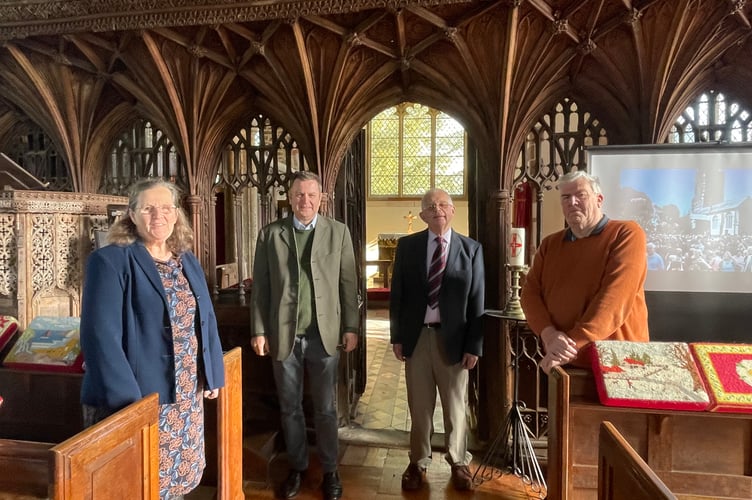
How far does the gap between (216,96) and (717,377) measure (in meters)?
3.08

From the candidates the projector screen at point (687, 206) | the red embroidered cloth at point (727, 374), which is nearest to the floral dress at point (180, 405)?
the red embroidered cloth at point (727, 374)

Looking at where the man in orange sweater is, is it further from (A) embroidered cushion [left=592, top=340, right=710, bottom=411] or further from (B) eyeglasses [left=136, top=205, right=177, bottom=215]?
(B) eyeglasses [left=136, top=205, right=177, bottom=215]

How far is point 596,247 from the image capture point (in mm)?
1834

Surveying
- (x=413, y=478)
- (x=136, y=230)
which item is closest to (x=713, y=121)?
(x=413, y=478)

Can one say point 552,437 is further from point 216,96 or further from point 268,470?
point 216,96

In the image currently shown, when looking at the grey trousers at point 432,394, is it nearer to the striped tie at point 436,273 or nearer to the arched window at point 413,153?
the striped tie at point 436,273

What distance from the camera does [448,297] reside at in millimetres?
2350

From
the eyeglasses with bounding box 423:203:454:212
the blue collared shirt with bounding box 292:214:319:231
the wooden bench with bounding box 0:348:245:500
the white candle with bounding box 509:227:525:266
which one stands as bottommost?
the wooden bench with bounding box 0:348:245:500

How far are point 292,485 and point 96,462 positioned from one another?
57.7 inches

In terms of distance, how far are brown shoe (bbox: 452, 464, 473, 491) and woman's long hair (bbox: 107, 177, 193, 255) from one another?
1.85 meters

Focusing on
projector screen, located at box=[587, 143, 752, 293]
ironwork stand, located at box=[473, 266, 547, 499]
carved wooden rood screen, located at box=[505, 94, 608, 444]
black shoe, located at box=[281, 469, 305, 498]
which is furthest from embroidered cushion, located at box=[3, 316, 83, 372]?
projector screen, located at box=[587, 143, 752, 293]

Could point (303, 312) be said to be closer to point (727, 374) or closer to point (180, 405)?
point (180, 405)

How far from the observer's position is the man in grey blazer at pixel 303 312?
7.51ft

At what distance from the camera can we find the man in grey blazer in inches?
90.1
